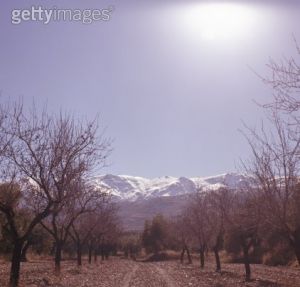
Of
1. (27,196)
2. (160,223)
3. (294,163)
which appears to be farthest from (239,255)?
(294,163)

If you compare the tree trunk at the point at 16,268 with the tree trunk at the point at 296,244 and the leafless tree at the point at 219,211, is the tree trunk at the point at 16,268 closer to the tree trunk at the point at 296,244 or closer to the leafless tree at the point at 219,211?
the tree trunk at the point at 296,244

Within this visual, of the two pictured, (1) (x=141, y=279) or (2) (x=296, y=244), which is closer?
(2) (x=296, y=244)

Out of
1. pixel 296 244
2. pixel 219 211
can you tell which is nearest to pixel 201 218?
pixel 219 211

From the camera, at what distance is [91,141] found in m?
25.0

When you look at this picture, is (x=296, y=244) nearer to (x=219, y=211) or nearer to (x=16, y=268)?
(x=16, y=268)

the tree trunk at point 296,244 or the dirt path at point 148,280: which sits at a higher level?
the tree trunk at point 296,244

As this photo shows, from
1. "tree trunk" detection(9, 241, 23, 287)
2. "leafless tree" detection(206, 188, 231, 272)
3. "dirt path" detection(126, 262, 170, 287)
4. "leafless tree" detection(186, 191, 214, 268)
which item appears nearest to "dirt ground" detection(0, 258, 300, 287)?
"dirt path" detection(126, 262, 170, 287)

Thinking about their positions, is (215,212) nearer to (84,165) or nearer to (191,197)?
(191,197)

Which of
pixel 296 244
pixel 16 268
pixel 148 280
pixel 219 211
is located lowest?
pixel 148 280

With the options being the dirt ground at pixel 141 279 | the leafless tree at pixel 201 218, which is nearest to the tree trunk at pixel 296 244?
the dirt ground at pixel 141 279

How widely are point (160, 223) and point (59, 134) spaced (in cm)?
8861

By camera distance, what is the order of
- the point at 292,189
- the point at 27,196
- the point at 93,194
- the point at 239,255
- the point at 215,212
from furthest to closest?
the point at 239,255
the point at 215,212
the point at 93,194
the point at 27,196
the point at 292,189

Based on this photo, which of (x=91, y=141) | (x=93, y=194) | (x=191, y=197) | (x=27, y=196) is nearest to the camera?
(x=91, y=141)

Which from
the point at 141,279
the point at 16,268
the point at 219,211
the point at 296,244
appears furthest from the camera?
the point at 219,211
